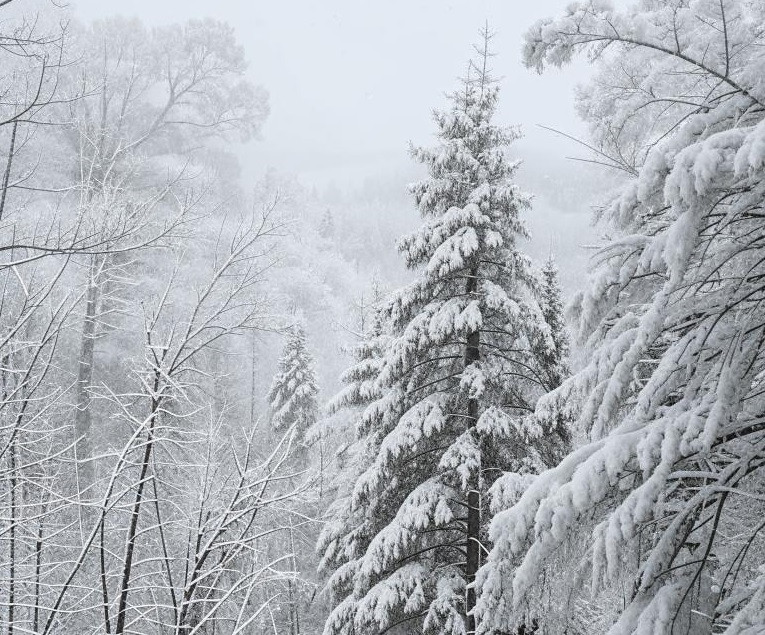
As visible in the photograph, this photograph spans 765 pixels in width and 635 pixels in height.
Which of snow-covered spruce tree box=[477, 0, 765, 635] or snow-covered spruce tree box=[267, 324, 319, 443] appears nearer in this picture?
snow-covered spruce tree box=[477, 0, 765, 635]

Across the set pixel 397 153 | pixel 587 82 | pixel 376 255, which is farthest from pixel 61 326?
pixel 397 153

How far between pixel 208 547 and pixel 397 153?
314 ft

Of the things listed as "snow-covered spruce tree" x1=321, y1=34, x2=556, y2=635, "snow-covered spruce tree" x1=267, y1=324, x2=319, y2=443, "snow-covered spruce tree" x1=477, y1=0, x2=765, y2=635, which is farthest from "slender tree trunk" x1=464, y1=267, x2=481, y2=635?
"snow-covered spruce tree" x1=267, y1=324, x2=319, y2=443

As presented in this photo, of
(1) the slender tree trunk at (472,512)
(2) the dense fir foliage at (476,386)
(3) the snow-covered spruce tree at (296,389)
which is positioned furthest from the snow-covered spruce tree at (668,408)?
(3) the snow-covered spruce tree at (296,389)

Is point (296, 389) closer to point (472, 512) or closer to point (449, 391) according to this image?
point (449, 391)

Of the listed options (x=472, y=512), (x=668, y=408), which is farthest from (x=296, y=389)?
(x=668, y=408)

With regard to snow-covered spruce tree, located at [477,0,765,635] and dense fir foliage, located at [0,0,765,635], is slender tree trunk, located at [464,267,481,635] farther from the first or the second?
snow-covered spruce tree, located at [477,0,765,635]

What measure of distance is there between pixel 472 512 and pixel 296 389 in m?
15.1

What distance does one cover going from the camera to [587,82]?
12930mm

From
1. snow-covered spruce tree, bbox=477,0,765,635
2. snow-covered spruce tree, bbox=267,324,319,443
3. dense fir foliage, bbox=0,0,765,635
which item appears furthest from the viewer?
snow-covered spruce tree, bbox=267,324,319,443

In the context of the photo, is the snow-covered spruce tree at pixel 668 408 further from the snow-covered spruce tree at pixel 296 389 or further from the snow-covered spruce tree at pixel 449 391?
the snow-covered spruce tree at pixel 296 389

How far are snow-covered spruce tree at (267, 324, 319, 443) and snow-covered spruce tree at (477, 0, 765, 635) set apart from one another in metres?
19.0

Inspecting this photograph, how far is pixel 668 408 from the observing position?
3.05 metres

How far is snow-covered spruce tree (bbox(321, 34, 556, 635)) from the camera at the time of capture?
7320 mm
